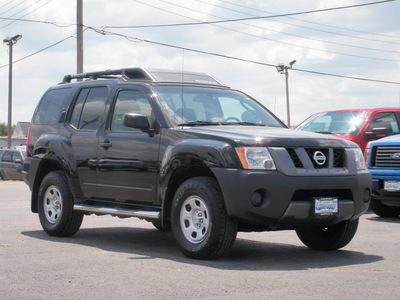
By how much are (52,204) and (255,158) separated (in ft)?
11.8

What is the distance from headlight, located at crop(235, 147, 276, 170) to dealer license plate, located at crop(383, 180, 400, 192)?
516cm

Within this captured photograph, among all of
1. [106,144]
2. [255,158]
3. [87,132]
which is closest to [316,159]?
[255,158]

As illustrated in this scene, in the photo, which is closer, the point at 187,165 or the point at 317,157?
the point at 317,157

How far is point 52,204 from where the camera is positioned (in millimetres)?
9625

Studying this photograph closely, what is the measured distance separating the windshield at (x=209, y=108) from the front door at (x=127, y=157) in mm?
251

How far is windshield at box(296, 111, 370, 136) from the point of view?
13953 mm

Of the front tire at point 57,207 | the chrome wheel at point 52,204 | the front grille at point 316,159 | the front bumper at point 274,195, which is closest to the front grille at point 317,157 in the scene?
the front grille at point 316,159

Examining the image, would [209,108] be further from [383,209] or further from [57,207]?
[383,209]

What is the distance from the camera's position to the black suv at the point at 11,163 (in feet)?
93.3

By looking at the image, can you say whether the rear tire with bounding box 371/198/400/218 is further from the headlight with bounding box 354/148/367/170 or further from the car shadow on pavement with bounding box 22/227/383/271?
the headlight with bounding box 354/148/367/170

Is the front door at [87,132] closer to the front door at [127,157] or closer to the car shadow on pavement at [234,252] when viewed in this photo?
the front door at [127,157]

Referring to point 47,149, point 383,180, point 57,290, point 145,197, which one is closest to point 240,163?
point 145,197

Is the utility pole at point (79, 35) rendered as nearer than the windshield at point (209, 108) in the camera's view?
No

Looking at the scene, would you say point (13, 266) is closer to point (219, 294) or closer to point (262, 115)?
point (219, 294)
